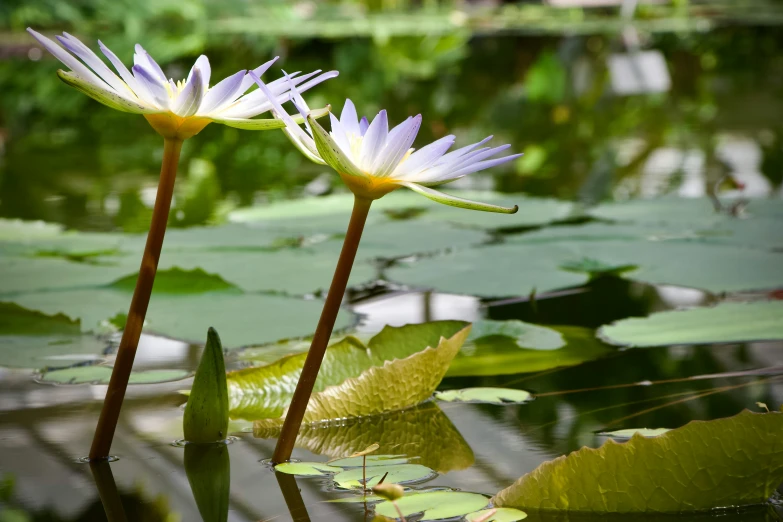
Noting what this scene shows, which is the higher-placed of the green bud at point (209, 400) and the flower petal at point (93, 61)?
the flower petal at point (93, 61)

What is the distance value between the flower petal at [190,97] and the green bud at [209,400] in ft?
0.51

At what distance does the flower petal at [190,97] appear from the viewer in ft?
1.97

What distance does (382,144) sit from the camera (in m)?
0.61

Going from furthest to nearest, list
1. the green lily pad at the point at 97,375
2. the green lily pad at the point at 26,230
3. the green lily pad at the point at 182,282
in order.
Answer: the green lily pad at the point at 26,230
the green lily pad at the point at 182,282
the green lily pad at the point at 97,375

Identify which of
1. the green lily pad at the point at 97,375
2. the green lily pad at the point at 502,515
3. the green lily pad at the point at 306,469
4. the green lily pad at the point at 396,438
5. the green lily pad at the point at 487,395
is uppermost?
the green lily pad at the point at 97,375

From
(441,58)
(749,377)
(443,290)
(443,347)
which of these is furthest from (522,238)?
(441,58)

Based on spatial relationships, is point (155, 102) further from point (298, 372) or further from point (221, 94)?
point (298, 372)

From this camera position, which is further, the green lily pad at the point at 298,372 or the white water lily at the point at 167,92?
the green lily pad at the point at 298,372

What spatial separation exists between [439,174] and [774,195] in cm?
151

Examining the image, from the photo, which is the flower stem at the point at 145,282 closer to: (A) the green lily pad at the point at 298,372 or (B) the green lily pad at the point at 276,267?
(A) the green lily pad at the point at 298,372

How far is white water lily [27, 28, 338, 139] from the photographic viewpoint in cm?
61

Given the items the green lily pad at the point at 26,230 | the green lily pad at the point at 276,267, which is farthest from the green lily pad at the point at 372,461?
the green lily pad at the point at 26,230

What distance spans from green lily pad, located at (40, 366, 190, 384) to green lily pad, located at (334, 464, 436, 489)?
30 cm

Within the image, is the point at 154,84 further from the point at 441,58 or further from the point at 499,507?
the point at 441,58
